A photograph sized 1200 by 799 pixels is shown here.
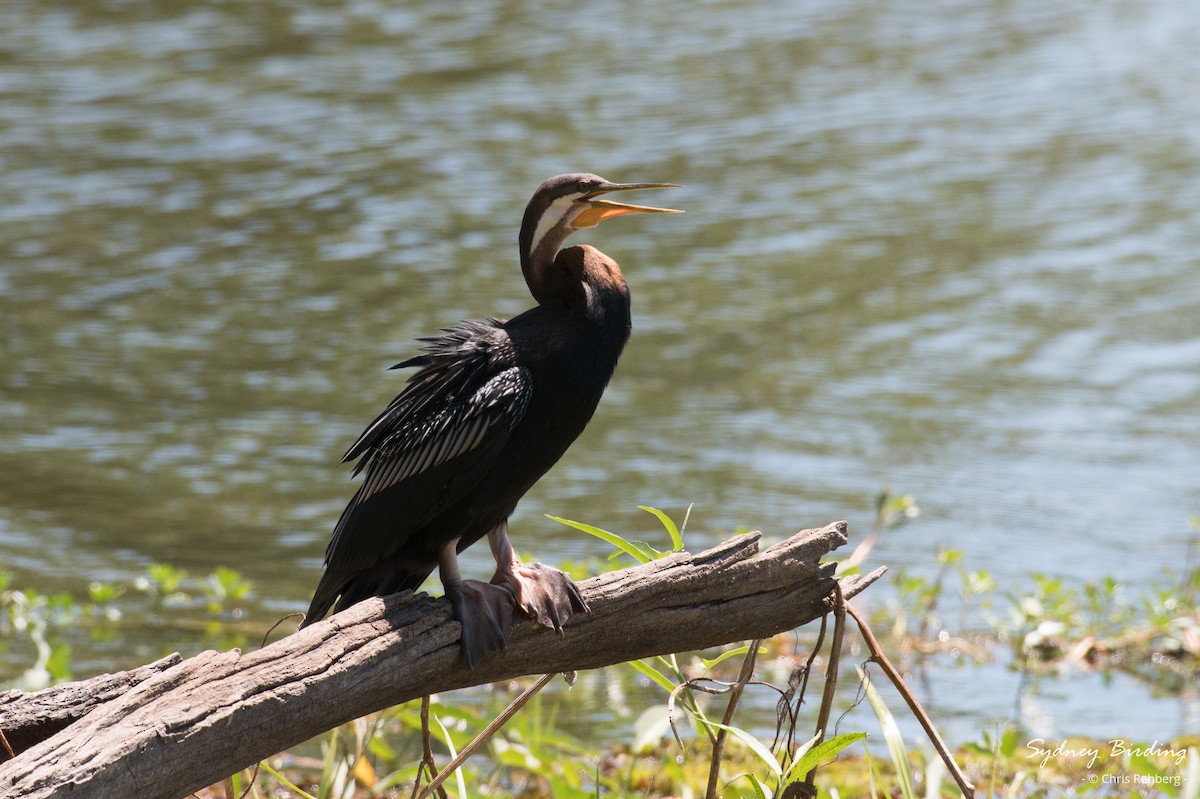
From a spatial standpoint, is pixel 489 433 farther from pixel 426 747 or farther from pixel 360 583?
pixel 426 747

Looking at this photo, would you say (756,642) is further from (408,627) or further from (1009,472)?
(1009,472)

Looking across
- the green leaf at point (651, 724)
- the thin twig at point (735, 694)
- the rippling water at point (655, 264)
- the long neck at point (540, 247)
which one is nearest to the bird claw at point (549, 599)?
the thin twig at point (735, 694)

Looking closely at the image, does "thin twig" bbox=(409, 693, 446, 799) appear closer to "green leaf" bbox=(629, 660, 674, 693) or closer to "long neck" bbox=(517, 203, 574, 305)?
"green leaf" bbox=(629, 660, 674, 693)

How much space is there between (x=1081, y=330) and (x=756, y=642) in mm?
5875

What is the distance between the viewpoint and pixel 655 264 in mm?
9281

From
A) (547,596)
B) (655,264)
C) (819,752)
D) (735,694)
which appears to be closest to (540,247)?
(547,596)

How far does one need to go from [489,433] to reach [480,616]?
15.9 inches

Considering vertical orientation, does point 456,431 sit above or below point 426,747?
above

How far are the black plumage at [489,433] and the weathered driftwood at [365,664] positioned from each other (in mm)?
111

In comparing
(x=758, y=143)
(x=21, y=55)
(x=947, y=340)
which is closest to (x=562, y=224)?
(x=947, y=340)

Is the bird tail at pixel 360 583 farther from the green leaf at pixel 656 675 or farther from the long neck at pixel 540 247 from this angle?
the long neck at pixel 540 247

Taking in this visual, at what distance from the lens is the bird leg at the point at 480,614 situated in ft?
9.21

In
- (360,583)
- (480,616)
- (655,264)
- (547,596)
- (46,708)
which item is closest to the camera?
(46,708)

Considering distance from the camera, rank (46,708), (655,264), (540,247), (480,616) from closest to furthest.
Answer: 1. (46,708)
2. (480,616)
3. (540,247)
4. (655,264)
